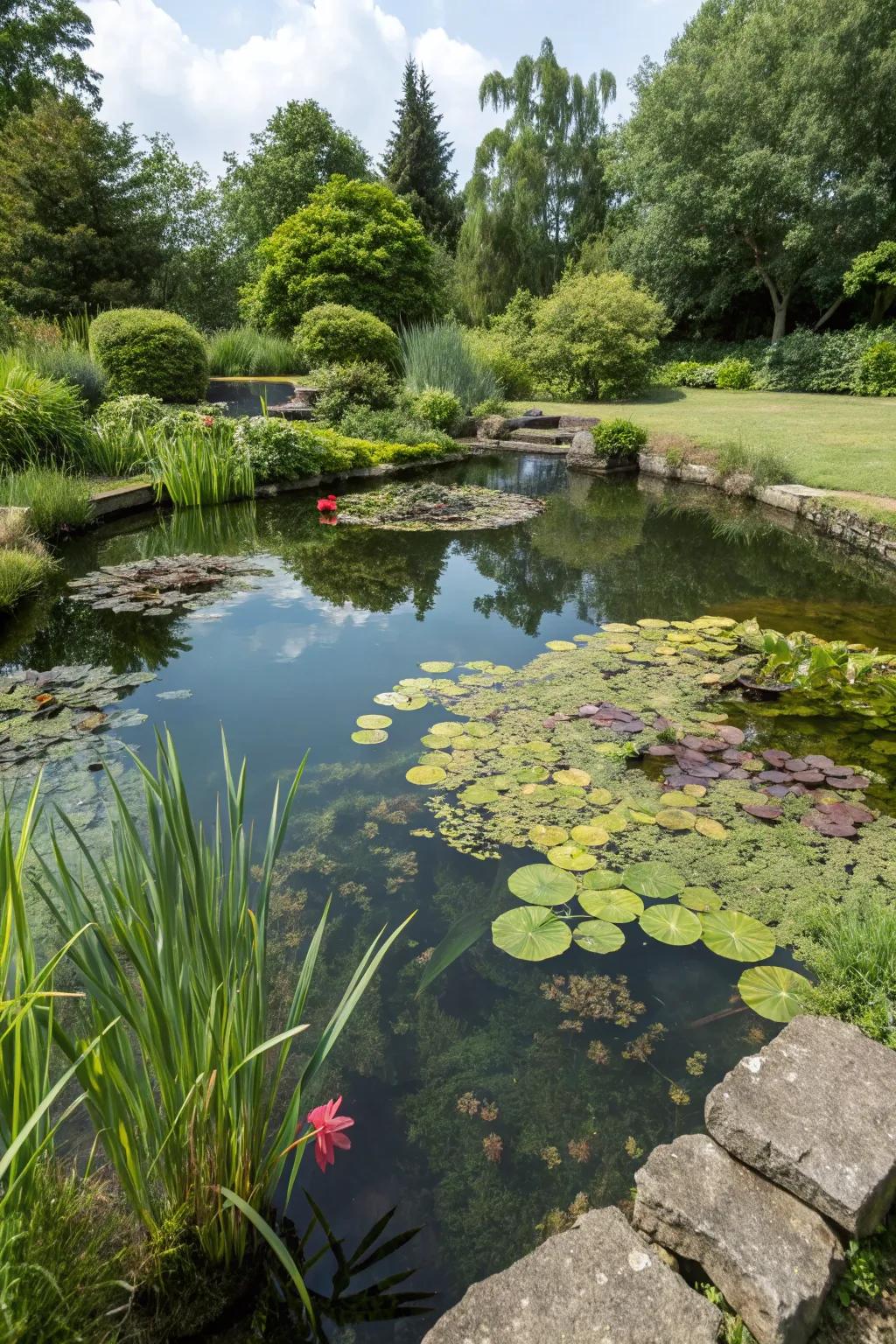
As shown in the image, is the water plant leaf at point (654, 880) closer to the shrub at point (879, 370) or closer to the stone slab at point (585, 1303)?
the stone slab at point (585, 1303)

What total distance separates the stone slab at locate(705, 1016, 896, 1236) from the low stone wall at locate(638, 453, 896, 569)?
5.78 metres

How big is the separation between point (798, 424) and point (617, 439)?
3830 millimetres

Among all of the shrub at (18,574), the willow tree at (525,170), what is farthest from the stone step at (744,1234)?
the willow tree at (525,170)

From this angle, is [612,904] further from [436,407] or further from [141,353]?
[436,407]

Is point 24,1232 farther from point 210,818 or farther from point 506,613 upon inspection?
point 506,613

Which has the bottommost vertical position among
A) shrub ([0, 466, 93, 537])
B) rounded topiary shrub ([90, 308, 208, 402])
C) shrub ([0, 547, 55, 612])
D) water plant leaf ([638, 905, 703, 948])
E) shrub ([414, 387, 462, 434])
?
water plant leaf ([638, 905, 703, 948])

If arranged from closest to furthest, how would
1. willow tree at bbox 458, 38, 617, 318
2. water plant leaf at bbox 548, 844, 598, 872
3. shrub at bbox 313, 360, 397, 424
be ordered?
water plant leaf at bbox 548, 844, 598, 872, shrub at bbox 313, 360, 397, 424, willow tree at bbox 458, 38, 617, 318

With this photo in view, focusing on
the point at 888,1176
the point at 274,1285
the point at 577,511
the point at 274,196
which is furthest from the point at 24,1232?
the point at 274,196

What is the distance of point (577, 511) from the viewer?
8180 millimetres

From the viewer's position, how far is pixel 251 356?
13812 mm

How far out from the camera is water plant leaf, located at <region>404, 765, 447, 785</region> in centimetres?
297

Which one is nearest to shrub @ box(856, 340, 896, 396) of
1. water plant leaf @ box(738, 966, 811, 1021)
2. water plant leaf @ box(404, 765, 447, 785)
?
water plant leaf @ box(404, 765, 447, 785)

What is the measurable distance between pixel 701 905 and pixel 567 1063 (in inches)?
28.5

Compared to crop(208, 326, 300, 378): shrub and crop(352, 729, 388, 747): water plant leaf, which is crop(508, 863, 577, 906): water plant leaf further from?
crop(208, 326, 300, 378): shrub
